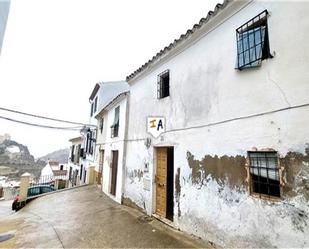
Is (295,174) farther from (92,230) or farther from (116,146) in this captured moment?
(116,146)

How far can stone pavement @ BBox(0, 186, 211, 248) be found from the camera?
5012mm

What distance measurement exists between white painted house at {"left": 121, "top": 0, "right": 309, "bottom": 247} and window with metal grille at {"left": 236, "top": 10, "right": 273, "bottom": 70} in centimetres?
2

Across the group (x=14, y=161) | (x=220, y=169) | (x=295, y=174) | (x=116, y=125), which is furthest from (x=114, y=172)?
(x=14, y=161)

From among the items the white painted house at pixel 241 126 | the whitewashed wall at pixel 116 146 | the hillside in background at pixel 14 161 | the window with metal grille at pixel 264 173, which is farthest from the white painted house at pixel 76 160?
the window with metal grille at pixel 264 173

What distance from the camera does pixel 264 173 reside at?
363cm

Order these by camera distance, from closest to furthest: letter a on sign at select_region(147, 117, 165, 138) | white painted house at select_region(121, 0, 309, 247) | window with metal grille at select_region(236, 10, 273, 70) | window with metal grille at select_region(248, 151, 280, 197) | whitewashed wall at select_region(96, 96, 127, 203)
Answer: white painted house at select_region(121, 0, 309, 247)
window with metal grille at select_region(248, 151, 280, 197)
window with metal grille at select_region(236, 10, 273, 70)
letter a on sign at select_region(147, 117, 165, 138)
whitewashed wall at select_region(96, 96, 127, 203)

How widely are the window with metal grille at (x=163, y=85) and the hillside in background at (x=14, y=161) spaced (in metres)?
38.0

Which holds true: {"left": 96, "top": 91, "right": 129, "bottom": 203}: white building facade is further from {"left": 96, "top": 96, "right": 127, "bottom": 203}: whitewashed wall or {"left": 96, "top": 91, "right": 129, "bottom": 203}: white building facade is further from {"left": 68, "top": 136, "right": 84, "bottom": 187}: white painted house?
{"left": 68, "top": 136, "right": 84, "bottom": 187}: white painted house

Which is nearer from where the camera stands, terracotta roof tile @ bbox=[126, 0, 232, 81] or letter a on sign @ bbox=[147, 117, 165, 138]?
terracotta roof tile @ bbox=[126, 0, 232, 81]

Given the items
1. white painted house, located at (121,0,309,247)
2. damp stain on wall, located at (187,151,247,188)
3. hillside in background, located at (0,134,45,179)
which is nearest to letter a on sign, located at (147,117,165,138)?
white painted house, located at (121,0,309,247)

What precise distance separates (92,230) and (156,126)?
399cm

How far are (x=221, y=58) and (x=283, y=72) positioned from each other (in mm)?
1614

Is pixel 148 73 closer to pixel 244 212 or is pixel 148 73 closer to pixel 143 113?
pixel 143 113

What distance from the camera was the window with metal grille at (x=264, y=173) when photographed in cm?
344
